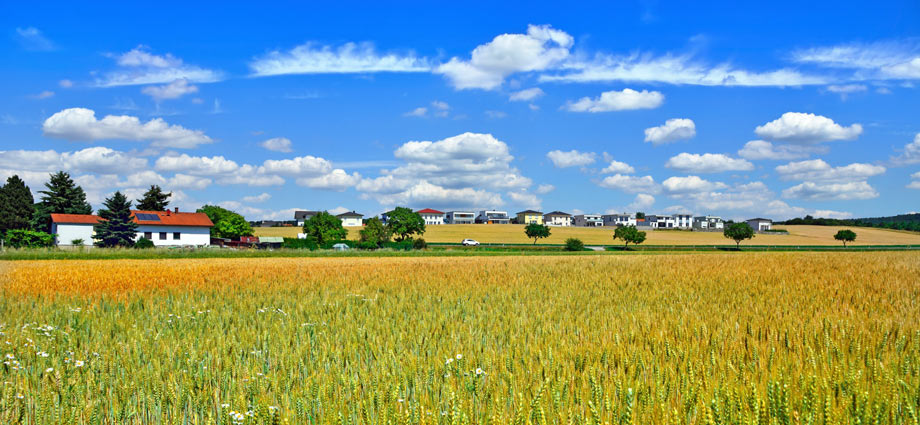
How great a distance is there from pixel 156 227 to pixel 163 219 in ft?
6.31

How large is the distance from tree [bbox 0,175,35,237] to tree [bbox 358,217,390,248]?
5759 cm

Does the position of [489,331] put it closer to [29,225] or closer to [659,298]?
[659,298]

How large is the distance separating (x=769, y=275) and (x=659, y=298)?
6868 mm

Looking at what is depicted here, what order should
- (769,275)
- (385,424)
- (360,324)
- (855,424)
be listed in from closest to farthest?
(385,424)
(855,424)
(360,324)
(769,275)

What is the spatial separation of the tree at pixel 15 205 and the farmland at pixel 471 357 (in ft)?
324

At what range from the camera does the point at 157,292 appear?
46.8 feet

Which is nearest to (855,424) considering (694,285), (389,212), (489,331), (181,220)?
(489,331)

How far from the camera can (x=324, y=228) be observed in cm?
8275

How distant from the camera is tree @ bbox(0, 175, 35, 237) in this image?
89.8 m

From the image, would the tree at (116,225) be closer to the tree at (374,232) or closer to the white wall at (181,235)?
the white wall at (181,235)

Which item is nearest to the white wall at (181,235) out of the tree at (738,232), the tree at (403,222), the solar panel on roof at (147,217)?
the solar panel on roof at (147,217)

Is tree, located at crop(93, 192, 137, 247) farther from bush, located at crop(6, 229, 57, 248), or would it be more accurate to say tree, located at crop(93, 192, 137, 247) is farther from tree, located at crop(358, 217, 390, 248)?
tree, located at crop(358, 217, 390, 248)

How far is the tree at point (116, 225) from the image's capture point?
69.6 meters

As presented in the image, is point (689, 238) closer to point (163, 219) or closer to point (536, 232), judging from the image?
point (536, 232)
